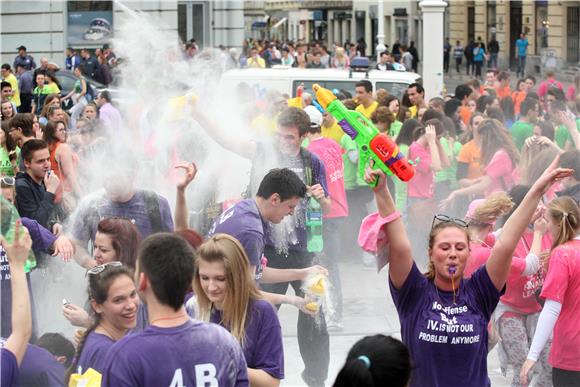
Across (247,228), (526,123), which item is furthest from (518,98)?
(247,228)

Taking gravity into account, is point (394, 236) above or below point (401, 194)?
above

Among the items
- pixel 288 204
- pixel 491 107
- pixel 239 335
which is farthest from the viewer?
pixel 491 107

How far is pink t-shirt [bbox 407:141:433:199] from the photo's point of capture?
10609 millimetres

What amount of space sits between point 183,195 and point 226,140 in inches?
56.3

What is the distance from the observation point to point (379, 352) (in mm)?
3549

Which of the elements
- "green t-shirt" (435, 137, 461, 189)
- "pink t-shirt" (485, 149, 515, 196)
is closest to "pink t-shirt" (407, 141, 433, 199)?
"green t-shirt" (435, 137, 461, 189)

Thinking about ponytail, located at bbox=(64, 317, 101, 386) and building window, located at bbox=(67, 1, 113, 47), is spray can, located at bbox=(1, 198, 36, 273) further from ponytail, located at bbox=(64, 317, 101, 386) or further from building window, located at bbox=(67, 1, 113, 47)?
building window, located at bbox=(67, 1, 113, 47)

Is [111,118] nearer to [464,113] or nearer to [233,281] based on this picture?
[464,113]

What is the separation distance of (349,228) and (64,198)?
3.95 meters

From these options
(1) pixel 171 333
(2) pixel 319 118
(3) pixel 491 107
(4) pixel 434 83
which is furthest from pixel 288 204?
(4) pixel 434 83

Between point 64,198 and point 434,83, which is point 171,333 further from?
point 434,83

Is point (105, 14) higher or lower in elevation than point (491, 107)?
higher

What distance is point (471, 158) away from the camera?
1078cm

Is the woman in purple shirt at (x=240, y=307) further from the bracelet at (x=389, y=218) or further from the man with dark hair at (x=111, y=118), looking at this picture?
the man with dark hair at (x=111, y=118)
